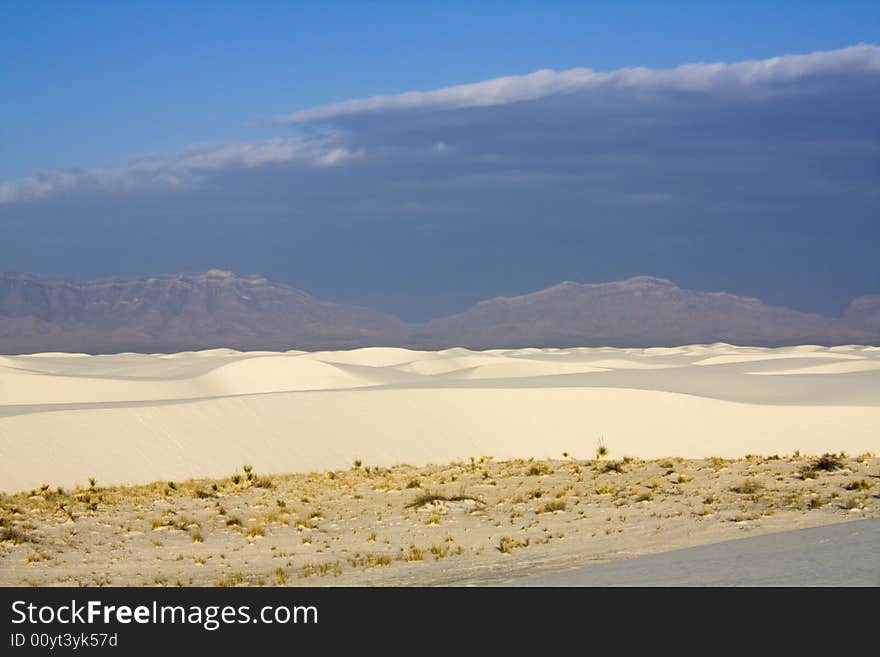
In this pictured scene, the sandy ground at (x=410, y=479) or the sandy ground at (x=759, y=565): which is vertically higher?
the sandy ground at (x=759, y=565)

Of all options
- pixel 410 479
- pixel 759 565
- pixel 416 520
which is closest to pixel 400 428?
pixel 410 479

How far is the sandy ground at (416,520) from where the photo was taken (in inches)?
508

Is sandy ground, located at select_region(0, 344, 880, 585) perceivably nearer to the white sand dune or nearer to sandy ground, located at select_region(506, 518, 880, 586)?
the white sand dune

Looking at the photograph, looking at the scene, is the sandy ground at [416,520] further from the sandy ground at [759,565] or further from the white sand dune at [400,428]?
the white sand dune at [400,428]

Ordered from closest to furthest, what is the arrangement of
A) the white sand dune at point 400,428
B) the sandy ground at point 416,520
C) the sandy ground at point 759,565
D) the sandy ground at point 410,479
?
the sandy ground at point 759,565 → the sandy ground at point 416,520 → the sandy ground at point 410,479 → the white sand dune at point 400,428

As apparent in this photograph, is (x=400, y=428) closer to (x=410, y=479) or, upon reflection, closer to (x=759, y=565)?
(x=410, y=479)

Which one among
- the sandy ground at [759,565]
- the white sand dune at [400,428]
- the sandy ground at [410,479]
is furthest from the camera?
the white sand dune at [400,428]

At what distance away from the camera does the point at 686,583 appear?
9023mm

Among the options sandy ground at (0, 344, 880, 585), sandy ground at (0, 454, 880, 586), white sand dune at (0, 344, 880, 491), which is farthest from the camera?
white sand dune at (0, 344, 880, 491)

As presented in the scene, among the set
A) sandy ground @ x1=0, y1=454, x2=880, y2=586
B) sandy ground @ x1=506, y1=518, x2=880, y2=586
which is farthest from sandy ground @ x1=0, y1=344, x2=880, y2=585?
sandy ground @ x1=506, y1=518, x2=880, y2=586

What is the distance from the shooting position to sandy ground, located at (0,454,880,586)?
1291 cm

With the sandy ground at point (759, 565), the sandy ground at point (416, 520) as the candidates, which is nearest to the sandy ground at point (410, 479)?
the sandy ground at point (416, 520)
